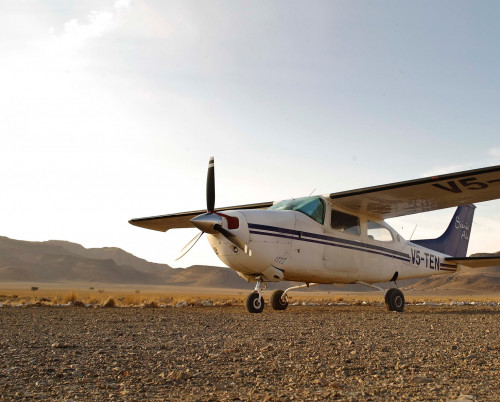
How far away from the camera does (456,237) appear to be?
16.0 metres

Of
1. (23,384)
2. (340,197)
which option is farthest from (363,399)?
(340,197)

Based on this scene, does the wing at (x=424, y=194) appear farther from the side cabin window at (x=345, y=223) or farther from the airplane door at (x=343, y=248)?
the airplane door at (x=343, y=248)

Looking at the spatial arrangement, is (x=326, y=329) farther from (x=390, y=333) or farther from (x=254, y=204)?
(x=254, y=204)

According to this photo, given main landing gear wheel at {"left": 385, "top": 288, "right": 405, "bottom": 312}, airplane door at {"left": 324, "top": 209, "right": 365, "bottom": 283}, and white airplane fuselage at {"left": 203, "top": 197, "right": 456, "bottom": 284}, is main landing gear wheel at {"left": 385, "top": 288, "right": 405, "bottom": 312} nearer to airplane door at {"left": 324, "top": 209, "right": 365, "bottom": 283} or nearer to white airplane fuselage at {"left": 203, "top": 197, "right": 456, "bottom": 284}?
white airplane fuselage at {"left": 203, "top": 197, "right": 456, "bottom": 284}

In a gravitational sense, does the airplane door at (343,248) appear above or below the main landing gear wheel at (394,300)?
above

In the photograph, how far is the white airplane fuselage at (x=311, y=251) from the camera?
9.49 m

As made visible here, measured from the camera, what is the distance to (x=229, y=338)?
530cm

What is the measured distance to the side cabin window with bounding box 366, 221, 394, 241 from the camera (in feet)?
40.6

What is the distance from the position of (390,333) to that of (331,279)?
5364 mm

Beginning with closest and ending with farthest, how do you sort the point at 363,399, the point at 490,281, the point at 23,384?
the point at 363,399 < the point at 23,384 < the point at 490,281

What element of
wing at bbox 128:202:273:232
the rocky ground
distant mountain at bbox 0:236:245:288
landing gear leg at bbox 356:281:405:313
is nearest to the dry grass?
wing at bbox 128:202:273:232

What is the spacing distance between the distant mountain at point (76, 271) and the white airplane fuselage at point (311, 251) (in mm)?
82764

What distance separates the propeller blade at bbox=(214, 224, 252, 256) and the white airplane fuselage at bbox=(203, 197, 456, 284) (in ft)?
0.22

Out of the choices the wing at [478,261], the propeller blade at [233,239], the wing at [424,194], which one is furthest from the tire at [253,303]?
the wing at [478,261]
